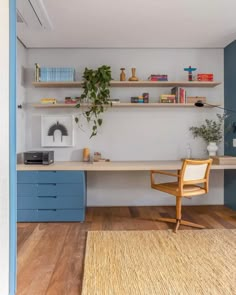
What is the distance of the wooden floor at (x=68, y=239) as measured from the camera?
217 centimetres

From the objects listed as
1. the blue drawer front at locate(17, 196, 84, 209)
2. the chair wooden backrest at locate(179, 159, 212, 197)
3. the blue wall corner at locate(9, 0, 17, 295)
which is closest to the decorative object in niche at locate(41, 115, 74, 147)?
the blue drawer front at locate(17, 196, 84, 209)

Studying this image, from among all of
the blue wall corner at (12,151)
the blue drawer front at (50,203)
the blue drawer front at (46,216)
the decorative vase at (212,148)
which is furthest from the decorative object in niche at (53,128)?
the blue wall corner at (12,151)

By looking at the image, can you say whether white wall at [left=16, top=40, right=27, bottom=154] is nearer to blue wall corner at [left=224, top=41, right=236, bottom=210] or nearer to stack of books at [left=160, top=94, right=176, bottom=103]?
stack of books at [left=160, top=94, right=176, bottom=103]

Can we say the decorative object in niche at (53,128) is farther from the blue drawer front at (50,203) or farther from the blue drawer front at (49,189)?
the blue drawer front at (50,203)

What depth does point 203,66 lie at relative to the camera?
4.46m

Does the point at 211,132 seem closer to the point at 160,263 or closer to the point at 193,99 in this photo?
the point at 193,99

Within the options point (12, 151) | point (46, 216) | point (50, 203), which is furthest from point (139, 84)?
point (12, 151)

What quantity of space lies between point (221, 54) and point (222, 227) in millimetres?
2581

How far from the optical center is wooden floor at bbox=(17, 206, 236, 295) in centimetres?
217

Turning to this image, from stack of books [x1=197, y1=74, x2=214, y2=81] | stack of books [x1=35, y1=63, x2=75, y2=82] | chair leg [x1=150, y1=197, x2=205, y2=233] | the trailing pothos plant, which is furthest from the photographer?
stack of books [x1=197, y1=74, x2=214, y2=81]

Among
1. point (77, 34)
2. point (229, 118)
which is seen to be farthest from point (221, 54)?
point (77, 34)
